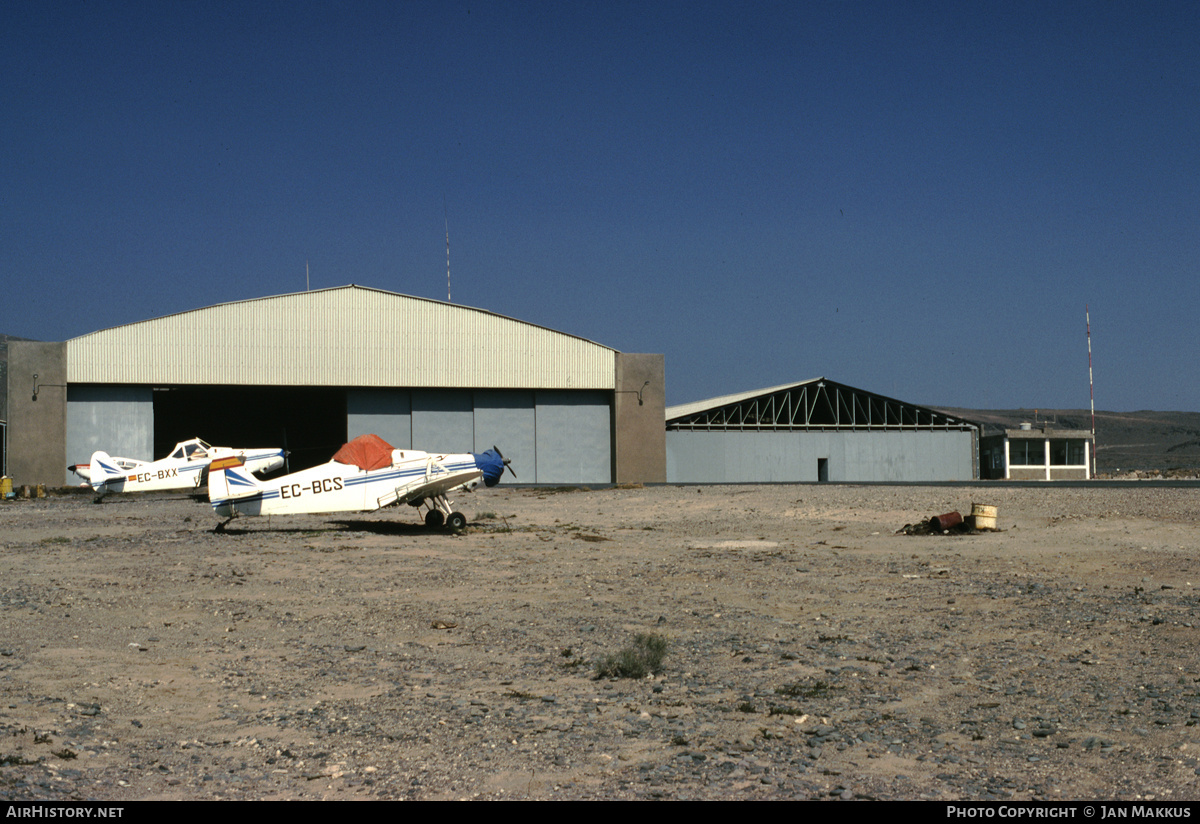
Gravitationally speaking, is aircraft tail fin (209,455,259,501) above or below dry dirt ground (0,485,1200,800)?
above

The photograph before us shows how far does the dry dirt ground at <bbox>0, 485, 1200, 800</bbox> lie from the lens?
15.1 feet

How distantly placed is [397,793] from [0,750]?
225 centimetres

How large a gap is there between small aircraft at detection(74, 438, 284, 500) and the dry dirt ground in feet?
46.9

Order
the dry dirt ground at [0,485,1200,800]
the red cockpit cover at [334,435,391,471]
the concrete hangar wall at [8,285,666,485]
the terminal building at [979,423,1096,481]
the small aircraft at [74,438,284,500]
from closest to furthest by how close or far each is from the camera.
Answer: the dry dirt ground at [0,485,1200,800] < the red cockpit cover at [334,435,391,471] < the small aircraft at [74,438,284,500] < the concrete hangar wall at [8,285,666,485] < the terminal building at [979,423,1096,481]

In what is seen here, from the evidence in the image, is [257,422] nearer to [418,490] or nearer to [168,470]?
[168,470]

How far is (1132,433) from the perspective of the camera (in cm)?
13162

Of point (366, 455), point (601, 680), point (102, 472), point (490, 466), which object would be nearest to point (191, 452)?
point (102, 472)

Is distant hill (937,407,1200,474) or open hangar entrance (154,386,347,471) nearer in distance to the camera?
open hangar entrance (154,386,347,471)

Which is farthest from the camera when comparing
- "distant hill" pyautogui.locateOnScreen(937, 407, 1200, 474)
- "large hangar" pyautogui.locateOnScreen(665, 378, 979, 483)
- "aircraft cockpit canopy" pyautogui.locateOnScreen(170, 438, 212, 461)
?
"distant hill" pyautogui.locateOnScreen(937, 407, 1200, 474)

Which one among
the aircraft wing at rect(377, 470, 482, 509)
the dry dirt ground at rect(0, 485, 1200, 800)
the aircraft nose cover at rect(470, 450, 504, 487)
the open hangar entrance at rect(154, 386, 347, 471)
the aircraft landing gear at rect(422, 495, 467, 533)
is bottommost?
the dry dirt ground at rect(0, 485, 1200, 800)

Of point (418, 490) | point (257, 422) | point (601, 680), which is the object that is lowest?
point (601, 680)

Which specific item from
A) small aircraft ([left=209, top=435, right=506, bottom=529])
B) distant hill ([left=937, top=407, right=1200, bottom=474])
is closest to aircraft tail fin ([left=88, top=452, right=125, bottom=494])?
small aircraft ([left=209, top=435, right=506, bottom=529])

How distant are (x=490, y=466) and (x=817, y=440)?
2871 centimetres

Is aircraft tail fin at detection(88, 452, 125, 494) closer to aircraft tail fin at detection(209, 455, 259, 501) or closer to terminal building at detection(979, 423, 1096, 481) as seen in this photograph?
aircraft tail fin at detection(209, 455, 259, 501)
